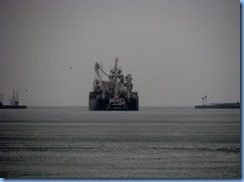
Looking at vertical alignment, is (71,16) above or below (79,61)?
above

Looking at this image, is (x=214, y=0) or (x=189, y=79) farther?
(x=189, y=79)

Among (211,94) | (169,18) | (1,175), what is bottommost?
(1,175)

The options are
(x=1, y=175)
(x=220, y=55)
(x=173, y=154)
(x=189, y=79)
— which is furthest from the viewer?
(x=173, y=154)

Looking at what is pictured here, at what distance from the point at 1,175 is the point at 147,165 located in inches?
93.0

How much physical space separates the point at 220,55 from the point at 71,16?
7.72 ft

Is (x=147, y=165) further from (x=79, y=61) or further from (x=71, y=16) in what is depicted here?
(x=71, y=16)

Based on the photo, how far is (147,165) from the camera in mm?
9234

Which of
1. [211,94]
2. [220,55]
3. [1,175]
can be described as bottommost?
[1,175]

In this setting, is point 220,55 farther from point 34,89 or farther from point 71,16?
point 34,89

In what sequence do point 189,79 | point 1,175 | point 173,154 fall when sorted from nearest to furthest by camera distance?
point 1,175 → point 189,79 → point 173,154

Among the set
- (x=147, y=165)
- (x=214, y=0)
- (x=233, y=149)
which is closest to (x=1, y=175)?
(x=147, y=165)

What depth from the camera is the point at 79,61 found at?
9594 mm

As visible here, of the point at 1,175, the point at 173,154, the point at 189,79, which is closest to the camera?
the point at 1,175

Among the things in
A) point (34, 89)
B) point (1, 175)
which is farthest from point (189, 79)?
point (1, 175)
